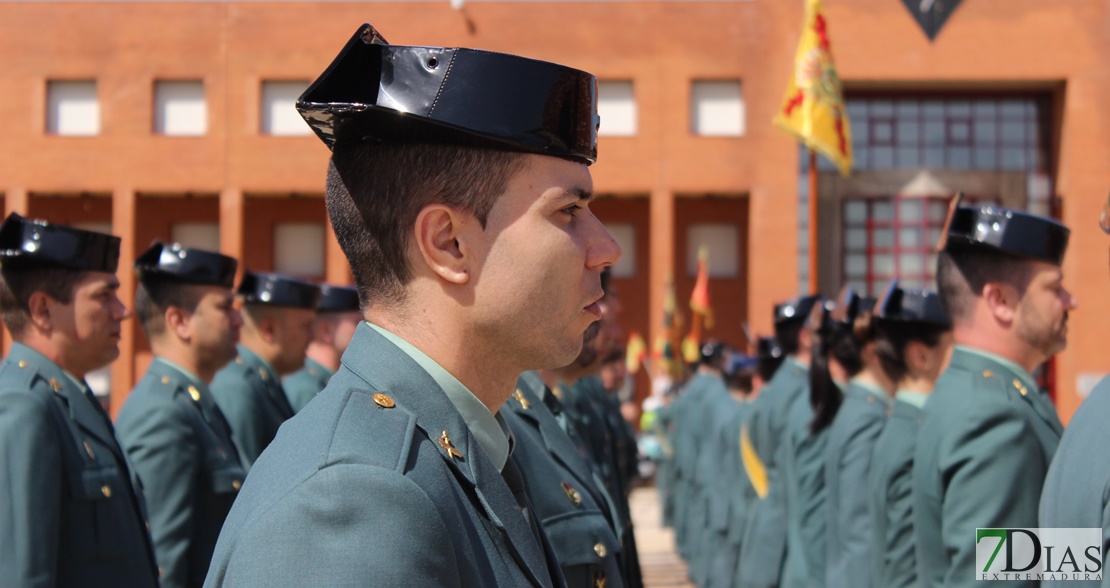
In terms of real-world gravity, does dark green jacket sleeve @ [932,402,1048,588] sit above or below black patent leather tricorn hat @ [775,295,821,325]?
below

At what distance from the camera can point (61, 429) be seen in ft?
12.0

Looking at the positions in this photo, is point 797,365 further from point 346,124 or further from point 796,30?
point 796,30

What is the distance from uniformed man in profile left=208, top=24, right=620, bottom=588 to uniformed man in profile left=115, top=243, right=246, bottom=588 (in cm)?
300

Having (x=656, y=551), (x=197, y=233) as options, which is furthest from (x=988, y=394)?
(x=197, y=233)

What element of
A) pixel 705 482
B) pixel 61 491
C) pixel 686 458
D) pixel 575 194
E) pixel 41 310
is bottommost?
pixel 686 458

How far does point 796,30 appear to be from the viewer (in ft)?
80.9

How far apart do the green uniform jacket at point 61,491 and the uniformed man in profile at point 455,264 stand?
2.07 meters

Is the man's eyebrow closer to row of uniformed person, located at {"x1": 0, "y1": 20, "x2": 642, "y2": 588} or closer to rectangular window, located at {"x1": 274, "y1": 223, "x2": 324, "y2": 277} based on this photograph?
row of uniformed person, located at {"x1": 0, "y1": 20, "x2": 642, "y2": 588}

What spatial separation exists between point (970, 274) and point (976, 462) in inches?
27.0

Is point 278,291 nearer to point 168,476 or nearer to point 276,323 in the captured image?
point 276,323

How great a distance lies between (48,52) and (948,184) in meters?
20.5

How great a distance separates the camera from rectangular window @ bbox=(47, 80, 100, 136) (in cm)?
2619

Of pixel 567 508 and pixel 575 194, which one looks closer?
pixel 575 194

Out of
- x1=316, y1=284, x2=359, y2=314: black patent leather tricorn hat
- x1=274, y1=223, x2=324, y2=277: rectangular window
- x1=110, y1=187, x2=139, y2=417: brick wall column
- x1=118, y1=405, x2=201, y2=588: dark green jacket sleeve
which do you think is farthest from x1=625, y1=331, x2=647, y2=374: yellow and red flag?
x1=118, y1=405, x2=201, y2=588: dark green jacket sleeve
